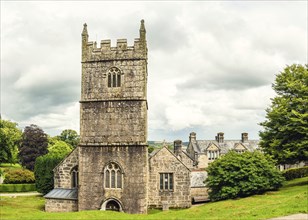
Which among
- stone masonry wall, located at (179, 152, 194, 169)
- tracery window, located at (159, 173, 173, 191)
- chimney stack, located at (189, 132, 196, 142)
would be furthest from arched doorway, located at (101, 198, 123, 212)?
chimney stack, located at (189, 132, 196, 142)

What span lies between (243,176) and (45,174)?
26220 millimetres

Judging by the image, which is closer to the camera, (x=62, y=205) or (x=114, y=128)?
(x=114, y=128)

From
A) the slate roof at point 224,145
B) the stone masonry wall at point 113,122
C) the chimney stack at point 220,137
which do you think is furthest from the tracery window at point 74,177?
the chimney stack at point 220,137

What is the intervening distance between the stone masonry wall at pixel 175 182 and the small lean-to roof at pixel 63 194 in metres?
7.54

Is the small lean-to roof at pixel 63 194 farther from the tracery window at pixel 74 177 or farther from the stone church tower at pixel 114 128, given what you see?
the stone church tower at pixel 114 128

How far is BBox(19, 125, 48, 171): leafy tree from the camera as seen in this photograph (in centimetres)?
6531

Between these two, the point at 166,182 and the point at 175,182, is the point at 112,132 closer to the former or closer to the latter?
the point at 166,182

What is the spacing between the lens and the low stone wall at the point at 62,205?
3036 centimetres

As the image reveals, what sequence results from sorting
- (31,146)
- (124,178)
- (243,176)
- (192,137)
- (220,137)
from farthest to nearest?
(220,137)
(192,137)
(31,146)
(243,176)
(124,178)

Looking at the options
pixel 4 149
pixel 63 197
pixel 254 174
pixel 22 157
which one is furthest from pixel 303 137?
pixel 4 149

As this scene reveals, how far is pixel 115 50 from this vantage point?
100 ft

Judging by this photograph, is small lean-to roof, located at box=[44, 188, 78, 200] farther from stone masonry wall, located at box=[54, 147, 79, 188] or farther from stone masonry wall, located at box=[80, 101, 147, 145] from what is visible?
stone masonry wall, located at box=[80, 101, 147, 145]

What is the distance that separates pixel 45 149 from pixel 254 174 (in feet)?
163

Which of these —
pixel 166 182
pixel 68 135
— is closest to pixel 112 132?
pixel 166 182
